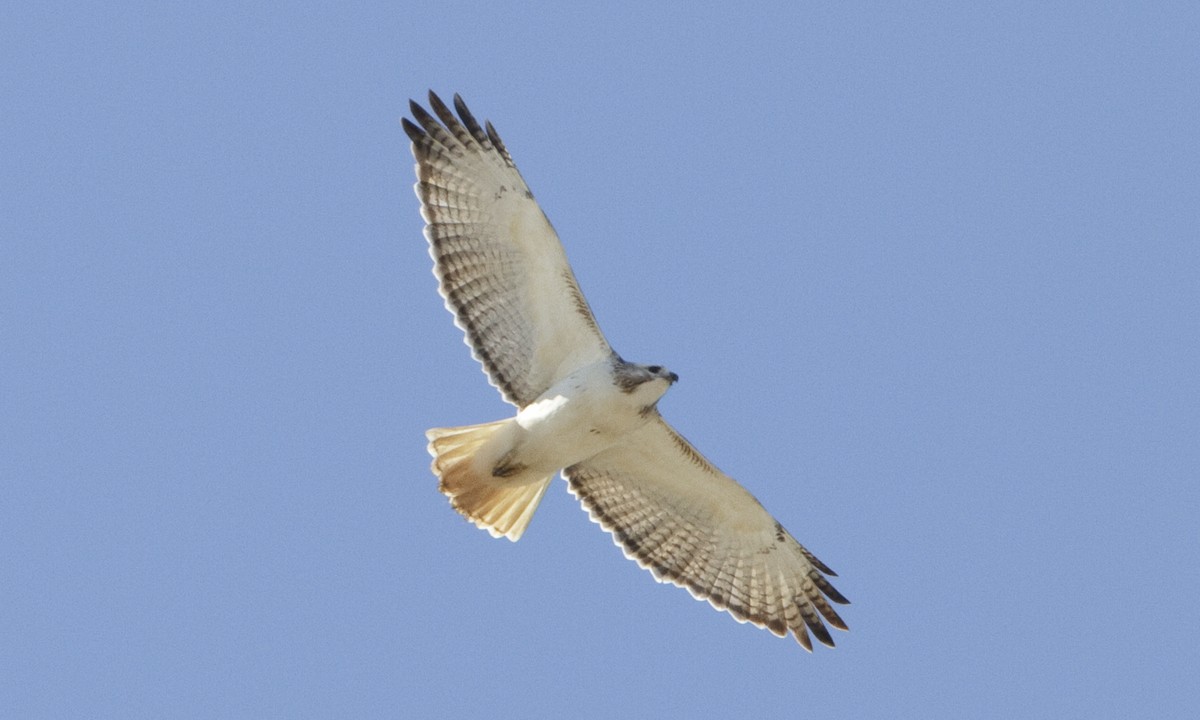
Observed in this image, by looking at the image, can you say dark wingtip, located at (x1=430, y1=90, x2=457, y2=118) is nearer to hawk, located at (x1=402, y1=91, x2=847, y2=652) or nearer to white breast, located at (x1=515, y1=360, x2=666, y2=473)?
hawk, located at (x1=402, y1=91, x2=847, y2=652)

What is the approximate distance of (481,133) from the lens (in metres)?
13.0

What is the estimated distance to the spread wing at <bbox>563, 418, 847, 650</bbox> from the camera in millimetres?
13672

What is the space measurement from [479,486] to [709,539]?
1945 millimetres

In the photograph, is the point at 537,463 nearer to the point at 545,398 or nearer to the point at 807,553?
the point at 545,398

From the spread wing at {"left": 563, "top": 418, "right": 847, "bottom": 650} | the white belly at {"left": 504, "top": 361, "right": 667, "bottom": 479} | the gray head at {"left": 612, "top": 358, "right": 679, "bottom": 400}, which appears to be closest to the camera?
the gray head at {"left": 612, "top": 358, "right": 679, "bottom": 400}

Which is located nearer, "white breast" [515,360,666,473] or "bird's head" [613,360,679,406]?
"bird's head" [613,360,679,406]

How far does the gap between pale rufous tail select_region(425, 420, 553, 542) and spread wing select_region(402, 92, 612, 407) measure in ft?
1.52

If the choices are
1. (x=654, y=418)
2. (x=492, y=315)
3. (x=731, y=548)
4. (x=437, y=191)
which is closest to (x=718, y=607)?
(x=731, y=548)

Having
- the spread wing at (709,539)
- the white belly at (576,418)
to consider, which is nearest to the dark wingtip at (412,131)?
the white belly at (576,418)

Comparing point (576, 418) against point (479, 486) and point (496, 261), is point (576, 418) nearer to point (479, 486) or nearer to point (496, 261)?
point (479, 486)

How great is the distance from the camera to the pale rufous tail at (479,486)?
42.0 feet

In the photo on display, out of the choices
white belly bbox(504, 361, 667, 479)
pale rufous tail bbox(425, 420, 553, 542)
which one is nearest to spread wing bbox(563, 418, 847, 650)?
pale rufous tail bbox(425, 420, 553, 542)

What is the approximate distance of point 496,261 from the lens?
1301 centimetres

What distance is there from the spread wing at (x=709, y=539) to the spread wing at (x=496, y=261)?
2.97ft
